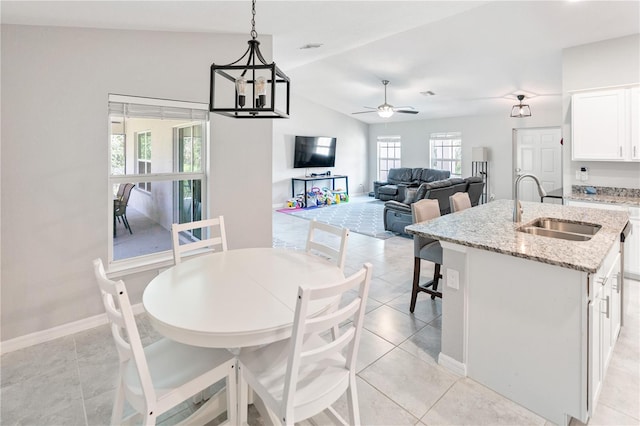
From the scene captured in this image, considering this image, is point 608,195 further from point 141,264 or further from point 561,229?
point 141,264

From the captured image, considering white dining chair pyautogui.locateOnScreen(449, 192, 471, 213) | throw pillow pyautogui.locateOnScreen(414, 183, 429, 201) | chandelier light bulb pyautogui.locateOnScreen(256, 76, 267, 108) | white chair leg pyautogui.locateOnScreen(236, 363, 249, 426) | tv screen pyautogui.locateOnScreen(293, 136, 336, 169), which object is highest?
tv screen pyautogui.locateOnScreen(293, 136, 336, 169)

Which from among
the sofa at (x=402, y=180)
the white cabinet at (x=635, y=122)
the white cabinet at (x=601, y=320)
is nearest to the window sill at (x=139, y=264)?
the white cabinet at (x=601, y=320)

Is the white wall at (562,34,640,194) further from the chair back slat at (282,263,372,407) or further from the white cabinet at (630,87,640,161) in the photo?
the chair back slat at (282,263,372,407)

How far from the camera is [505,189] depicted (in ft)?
27.9

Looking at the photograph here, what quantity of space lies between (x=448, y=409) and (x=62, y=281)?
2893 millimetres

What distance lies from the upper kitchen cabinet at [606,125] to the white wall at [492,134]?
3662 millimetres

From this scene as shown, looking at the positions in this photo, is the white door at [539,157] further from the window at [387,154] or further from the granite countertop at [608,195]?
the granite countertop at [608,195]

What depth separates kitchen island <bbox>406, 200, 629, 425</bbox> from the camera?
1666 millimetres

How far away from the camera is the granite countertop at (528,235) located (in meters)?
1.69

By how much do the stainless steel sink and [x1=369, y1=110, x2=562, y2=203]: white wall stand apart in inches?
230

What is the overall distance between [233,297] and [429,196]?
13.7 feet

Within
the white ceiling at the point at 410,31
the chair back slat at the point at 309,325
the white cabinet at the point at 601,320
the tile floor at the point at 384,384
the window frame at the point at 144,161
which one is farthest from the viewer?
the window frame at the point at 144,161

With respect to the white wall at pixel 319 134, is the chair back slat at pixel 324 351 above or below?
below

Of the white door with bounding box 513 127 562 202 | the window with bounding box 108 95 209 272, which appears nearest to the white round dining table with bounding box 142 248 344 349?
the window with bounding box 108 95 209 272
